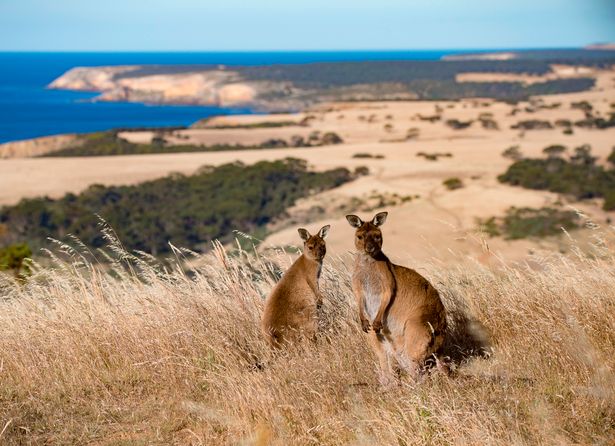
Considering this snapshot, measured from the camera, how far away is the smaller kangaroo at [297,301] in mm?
5977

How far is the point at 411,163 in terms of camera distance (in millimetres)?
69188

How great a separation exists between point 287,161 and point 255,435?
63135mm

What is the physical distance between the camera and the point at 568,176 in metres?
55.9

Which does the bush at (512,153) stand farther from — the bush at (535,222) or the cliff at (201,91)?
the cliff at (201,91)

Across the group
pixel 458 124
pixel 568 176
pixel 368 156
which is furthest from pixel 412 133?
pixel 568 176

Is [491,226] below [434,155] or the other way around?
the other way around

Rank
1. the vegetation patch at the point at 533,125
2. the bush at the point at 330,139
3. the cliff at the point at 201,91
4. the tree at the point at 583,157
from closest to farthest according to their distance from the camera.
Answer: the tree at the point at 583,157 < the vegetation patch at the point at 533,125 < the bush at the point at 330,139 < the cliff at the point at 201,91

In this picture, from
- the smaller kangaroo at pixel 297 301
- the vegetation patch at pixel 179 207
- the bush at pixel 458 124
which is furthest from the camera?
the bush at pixel 458 124

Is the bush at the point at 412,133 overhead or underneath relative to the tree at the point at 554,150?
underneath

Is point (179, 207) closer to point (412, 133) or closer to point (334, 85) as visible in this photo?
point (412, 133)

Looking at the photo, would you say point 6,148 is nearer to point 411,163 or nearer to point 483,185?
point 411,163

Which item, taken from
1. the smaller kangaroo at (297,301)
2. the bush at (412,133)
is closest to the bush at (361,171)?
the bush at (412,133)

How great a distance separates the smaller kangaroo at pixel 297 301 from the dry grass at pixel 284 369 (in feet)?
0.62

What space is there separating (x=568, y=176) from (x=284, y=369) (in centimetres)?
5398
